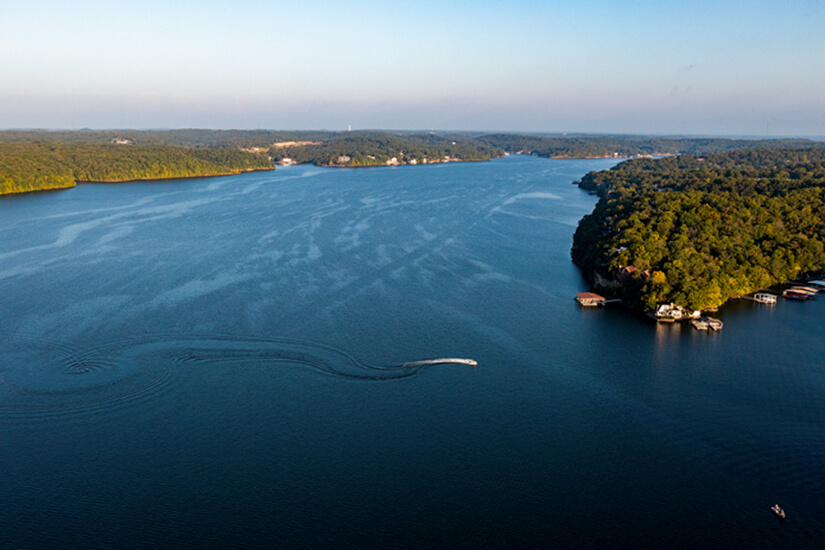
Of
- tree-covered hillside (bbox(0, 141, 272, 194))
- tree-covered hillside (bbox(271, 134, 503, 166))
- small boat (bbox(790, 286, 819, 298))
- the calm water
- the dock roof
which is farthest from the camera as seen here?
tree-covered hillside (bbox(271, 134, 503, 166))

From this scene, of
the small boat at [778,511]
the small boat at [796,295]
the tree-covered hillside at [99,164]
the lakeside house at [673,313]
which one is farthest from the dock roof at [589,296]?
the tree-covered hillside at [99,164]

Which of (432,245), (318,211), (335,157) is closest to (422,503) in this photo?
(432,245)

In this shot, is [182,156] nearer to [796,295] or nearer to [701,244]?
[701,244]

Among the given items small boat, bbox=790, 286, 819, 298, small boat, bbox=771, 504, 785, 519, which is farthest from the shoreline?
small boat, bbox=790, 286, 819, 298

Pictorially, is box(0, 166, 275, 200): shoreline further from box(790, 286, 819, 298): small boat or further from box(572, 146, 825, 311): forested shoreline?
box(790, 286, 819, 298): small boat

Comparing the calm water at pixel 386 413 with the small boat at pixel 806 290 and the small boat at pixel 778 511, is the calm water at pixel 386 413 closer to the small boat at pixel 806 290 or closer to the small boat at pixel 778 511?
the small boat at pixel 778 511

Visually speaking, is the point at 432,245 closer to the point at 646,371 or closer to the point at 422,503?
the point at 646,371
